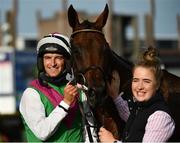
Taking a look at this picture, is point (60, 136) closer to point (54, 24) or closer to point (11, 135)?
point (11, 135)

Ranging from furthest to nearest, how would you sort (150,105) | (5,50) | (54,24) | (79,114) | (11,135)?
1. (54,24)
2. (5,50)
3. (11,135)
4. (79,114)
5. (150,105)

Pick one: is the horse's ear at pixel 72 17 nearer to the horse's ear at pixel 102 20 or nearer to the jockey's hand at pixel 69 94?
the horse's ear at pixel 102 20

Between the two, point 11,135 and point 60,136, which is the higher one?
point 60,136

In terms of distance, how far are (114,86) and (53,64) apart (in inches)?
29.4

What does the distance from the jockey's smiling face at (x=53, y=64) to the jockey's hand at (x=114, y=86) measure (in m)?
0.46

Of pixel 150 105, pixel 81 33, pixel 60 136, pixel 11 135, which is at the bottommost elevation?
pixel 11 135

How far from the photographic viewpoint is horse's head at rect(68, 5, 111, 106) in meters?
4.91

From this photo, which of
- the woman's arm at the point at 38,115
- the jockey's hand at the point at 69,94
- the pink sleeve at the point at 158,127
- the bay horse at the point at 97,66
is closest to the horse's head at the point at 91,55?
the bay horse at the point at 97,66

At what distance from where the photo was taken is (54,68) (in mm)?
4844

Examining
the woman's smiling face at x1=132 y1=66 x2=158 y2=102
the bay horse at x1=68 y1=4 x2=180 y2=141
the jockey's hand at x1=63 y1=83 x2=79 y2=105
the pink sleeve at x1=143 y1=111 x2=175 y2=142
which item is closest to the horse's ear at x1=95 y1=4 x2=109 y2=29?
the bay horse at x1=68 y1=4 x2=180 y2=141

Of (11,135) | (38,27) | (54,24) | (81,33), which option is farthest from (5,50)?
(81,33)

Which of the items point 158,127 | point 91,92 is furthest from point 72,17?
point 158,127

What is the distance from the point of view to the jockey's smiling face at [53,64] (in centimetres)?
484

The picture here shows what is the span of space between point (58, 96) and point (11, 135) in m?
14.2
